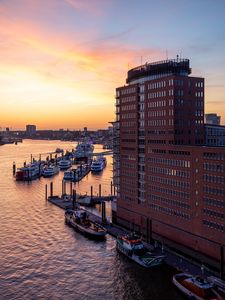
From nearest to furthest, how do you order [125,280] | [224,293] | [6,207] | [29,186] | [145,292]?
[224,293] → [145,292] → [125,280] → [6,207] → [29,186]

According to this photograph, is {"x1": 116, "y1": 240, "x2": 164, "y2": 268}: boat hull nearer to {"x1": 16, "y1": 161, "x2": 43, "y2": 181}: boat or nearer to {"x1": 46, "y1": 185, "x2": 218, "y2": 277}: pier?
{"x1": 46, "y1": 185, "x2": 218, "y2": 277}: pier

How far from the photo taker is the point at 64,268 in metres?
65.6

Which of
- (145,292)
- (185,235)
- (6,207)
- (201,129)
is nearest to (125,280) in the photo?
(145,292)

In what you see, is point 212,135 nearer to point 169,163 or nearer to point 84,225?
point 169,163

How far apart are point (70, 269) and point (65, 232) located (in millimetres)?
22468

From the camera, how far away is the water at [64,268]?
56719mm

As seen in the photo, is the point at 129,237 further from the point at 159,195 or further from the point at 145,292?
the point at 145,292

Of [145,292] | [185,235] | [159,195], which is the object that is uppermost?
[159,195]

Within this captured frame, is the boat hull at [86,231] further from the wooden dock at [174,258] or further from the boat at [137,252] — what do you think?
the boat at [137,252]

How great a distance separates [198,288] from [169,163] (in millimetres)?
25064

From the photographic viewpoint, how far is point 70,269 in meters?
65.2

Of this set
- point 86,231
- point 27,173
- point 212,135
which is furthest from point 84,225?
point 27,173

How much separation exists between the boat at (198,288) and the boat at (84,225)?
26769mm

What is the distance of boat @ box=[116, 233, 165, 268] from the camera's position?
64.3 metres
